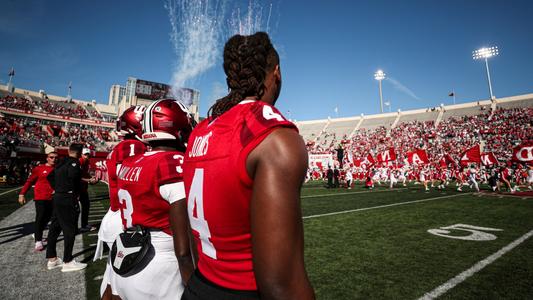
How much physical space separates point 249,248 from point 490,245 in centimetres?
652

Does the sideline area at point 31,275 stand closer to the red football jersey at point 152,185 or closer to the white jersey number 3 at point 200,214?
the red football jersey at point 152,185

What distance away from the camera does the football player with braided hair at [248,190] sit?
0.88 meters

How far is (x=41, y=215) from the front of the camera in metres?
5.86

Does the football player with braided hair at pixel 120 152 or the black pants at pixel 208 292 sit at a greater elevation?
the football player with braided hair at pixel 120 152

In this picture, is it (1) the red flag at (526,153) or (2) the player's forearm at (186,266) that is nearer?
(2) the player's forearm at (186,266)

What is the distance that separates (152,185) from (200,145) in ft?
2.66

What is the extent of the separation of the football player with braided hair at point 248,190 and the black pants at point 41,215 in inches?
260

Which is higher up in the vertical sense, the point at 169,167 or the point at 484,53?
the point at 484,53

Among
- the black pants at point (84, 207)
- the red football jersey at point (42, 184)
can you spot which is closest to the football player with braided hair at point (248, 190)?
the red football jersey at point (42, 184)

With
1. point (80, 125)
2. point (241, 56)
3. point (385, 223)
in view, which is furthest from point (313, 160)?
point (80, 125)

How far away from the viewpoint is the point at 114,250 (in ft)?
6.27

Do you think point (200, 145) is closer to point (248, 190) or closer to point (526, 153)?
point (248, 190)

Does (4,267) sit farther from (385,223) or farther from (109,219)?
(385,223)

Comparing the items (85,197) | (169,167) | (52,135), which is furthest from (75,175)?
(52,135)
